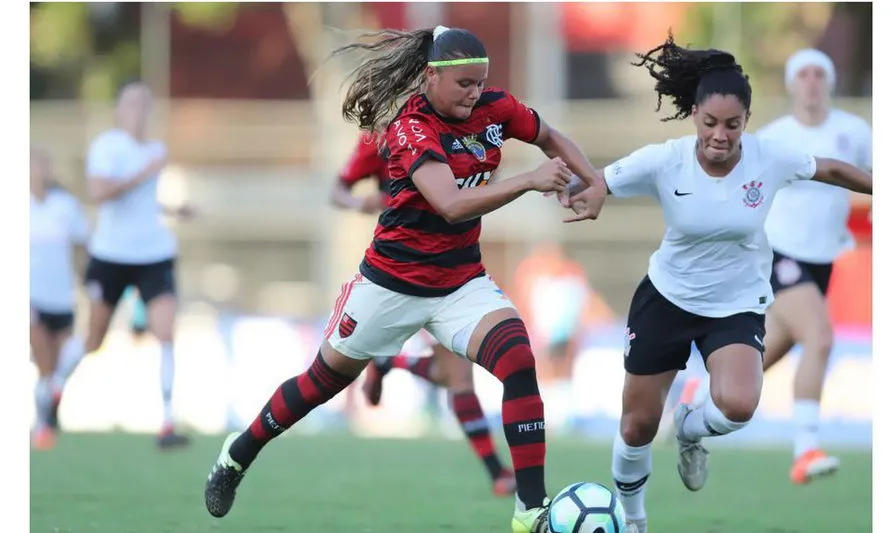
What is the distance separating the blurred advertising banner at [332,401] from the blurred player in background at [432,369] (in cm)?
695

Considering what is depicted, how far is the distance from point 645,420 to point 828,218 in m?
3.48

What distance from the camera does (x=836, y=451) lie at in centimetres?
1345

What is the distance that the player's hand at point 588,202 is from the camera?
6137 millimetres

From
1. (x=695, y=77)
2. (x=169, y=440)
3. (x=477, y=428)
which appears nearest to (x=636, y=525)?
(x=695, y=77)

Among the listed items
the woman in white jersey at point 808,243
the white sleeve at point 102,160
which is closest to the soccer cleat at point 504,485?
the woman in white jersey at point 808,243

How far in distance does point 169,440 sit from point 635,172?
244 inches

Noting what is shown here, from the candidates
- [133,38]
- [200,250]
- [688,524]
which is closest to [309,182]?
[200,250]

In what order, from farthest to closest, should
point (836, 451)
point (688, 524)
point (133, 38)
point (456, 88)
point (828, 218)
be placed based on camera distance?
point (133, 38), point (836, 451), point (828, 218), point (688, 524), point (456, 88)

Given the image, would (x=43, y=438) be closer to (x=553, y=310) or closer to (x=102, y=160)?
(x=102, y=160)

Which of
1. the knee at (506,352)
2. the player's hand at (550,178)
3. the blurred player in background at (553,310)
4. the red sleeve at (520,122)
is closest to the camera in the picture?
the player's hand at (550,178)

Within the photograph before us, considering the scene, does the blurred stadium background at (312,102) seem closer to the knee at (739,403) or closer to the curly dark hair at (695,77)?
the curly dark hair at (695,77)

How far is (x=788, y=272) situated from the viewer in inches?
372

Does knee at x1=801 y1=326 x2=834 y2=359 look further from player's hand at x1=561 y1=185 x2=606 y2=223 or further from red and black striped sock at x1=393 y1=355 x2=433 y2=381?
player's hand at x1=561 y1=185 x2=606 y2=223
